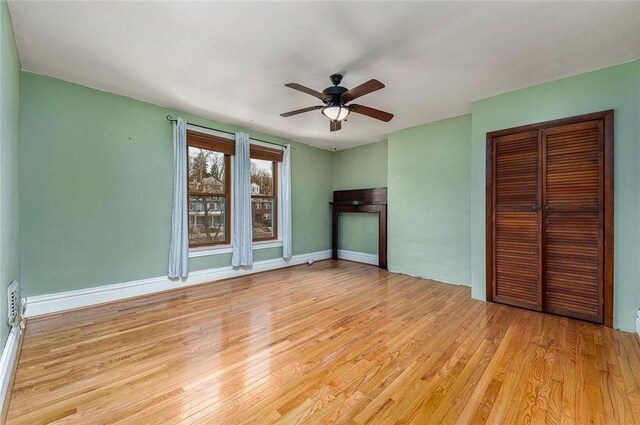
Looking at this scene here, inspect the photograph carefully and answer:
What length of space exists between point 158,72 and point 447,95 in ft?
10.7

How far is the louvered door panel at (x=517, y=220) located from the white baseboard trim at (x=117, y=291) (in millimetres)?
3687

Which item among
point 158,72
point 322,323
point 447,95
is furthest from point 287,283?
point 447,95

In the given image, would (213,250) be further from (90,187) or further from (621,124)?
(621,124)

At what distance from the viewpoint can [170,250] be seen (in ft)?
12.3

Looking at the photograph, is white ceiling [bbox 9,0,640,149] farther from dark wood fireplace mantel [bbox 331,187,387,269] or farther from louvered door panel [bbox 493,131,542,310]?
dark wood fireplace mantel [bbox 331,187,387,269]

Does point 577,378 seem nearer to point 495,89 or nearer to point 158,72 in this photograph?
point 495,89

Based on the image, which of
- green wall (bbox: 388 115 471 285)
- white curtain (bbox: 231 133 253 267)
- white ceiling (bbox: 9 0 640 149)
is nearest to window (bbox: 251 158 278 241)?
white curtain (bbox: 231 133 253 267)

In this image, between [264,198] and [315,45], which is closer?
[315,45]

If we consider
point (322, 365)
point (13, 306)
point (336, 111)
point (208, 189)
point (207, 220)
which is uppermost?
point (336, 111)

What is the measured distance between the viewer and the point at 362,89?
2.35m

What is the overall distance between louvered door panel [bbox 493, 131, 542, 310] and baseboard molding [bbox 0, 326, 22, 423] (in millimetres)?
4315

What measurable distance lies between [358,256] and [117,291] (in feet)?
13.7

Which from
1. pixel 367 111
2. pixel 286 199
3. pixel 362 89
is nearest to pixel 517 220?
pixel 367 111

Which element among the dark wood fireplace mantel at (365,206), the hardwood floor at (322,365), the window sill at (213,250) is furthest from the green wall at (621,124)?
the window sill at (213,250)
